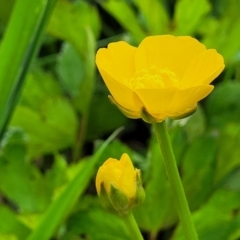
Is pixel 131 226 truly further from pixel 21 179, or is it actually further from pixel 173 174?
pixel 21 179

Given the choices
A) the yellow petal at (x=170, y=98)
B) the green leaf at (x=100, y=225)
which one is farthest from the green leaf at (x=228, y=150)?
the yellow petal at (x=170, y=98)

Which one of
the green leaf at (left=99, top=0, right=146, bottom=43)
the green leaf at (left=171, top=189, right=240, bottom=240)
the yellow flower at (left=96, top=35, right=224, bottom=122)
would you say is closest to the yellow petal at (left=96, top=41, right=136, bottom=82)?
the yellow flower at (left=96, top=35, right=224, bottom=122)

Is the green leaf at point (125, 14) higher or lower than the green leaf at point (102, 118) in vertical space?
higher

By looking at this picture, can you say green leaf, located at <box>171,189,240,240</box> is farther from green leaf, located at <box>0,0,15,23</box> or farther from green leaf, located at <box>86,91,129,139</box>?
green leaf, located at <box>0,0,15,23</box>

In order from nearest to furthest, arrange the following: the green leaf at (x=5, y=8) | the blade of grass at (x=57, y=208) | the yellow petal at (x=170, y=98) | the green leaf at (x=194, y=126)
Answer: the yellow petal at (x=170, y=98) < the blade of grass at (x=57, y=208) < the green leaf at (x=194, y=126) < the green leaf at (x=5, y=8)

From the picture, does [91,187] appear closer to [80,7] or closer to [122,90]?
[80,7]

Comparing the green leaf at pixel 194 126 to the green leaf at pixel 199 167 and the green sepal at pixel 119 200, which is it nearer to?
the green leaf at pixel 199 167

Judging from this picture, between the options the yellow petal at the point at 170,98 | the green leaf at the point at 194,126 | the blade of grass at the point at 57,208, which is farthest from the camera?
the green leaf at the point at 194,126
